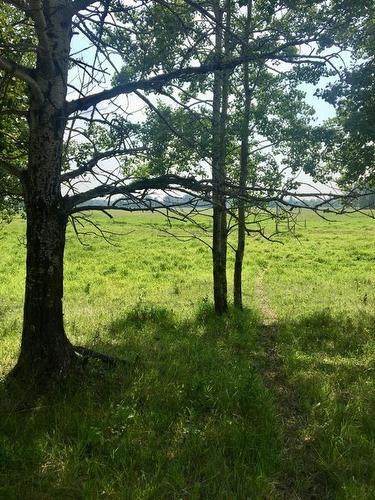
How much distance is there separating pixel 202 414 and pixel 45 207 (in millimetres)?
3560

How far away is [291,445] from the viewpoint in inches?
193

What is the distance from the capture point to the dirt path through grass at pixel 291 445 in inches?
162

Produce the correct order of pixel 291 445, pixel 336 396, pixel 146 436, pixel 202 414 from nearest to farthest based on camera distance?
1. pixel 146 436
2. pixel 291 445
3. pixel 202 414
4. pixel 336 396

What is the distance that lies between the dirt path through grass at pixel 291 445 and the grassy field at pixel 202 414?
16 mm

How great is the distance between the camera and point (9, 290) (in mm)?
19188

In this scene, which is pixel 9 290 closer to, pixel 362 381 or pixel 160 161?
pixel 160 161

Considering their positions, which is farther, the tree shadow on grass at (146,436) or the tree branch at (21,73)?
the tree branch at (21,73)

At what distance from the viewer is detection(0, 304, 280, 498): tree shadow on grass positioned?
156 inches

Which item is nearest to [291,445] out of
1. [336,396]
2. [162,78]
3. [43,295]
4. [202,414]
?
[202,414]

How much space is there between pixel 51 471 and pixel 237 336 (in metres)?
6.53

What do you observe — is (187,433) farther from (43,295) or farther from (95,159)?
(95,159)

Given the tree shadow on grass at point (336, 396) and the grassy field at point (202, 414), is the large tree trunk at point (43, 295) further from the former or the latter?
the tree shadow on grass at point (336, 396)

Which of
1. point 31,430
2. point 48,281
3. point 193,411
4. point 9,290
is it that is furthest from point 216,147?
point 9,290

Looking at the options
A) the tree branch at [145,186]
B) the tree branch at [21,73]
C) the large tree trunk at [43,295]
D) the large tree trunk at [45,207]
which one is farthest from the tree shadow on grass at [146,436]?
the tree branch at [21,73]
